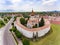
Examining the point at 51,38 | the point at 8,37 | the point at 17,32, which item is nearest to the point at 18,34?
the point at 17,32

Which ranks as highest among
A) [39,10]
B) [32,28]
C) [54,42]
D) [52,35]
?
[39,10]

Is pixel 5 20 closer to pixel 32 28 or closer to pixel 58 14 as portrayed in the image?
pixel 32 28

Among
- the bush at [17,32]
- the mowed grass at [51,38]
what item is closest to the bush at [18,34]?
the bush at [17,32]

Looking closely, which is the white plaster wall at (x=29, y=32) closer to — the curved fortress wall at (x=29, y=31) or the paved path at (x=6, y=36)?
the curved fortress wall at (x=29, y=31)

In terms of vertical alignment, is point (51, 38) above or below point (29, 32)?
below

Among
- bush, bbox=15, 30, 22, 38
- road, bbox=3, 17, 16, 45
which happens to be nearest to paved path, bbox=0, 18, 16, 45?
road, bbox=3, 17, 16, 45

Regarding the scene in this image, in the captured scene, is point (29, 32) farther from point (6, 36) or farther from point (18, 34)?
point (6, 36)

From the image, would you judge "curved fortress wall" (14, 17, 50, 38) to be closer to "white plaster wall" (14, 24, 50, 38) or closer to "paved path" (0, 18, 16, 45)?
"white plaster wall" (14, 24, 50, 38)

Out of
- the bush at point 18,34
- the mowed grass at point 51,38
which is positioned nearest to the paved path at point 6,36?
the bush at point 18,34

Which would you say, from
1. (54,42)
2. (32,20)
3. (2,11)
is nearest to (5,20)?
(2,11)

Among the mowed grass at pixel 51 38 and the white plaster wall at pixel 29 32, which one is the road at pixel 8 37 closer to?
the white plaster wall at pixel 29 32

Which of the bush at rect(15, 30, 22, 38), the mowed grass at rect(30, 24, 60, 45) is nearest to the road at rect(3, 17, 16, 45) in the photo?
the bush at rect(15, 30, 22, 38)
